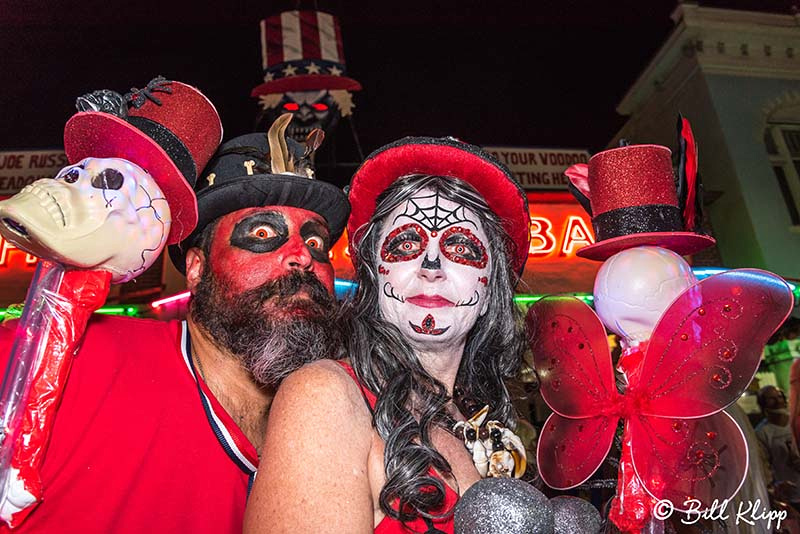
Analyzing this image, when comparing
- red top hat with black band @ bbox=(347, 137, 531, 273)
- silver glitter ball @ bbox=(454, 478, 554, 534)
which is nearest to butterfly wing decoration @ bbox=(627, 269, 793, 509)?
silver glitter ball @ bbox=(454, 478, 554, 534)

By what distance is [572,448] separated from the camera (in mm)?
1629

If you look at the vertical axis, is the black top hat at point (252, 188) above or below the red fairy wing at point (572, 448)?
above

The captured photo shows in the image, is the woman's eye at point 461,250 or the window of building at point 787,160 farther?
the window of building at point 787,160

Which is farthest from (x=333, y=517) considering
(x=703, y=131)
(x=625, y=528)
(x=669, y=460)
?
(x=703, y=131)

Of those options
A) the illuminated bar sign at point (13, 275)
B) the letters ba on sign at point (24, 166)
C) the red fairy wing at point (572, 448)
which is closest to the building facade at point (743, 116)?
the red fairy wing at point (572, 448)

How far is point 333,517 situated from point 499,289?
108cm

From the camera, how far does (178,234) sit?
1.83 meters

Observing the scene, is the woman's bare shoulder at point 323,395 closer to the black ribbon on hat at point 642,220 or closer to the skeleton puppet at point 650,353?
the skeleton puppet at point 650,353

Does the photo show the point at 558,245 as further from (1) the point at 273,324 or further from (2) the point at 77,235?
(2) the point at 77,235

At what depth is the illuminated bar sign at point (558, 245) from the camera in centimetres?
884

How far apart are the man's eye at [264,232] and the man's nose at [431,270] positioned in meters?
0.97

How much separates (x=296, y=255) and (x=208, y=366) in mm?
619

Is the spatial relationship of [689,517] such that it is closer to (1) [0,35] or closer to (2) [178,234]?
(2) [178,234]

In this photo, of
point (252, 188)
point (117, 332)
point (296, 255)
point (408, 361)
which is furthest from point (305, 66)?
point (408, 361)
